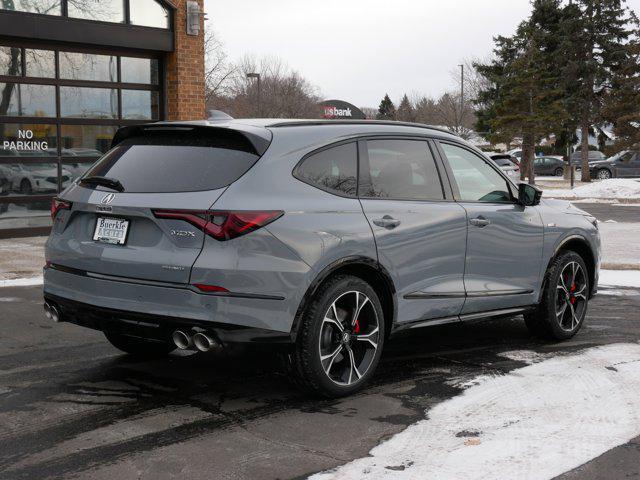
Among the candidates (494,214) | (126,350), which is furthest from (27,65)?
(494,214)

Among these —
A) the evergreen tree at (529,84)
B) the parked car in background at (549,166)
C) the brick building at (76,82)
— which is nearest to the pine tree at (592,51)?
the evergreen tree at (529,84)

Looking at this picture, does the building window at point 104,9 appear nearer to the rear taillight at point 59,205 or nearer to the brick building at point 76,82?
the brick building at point 76,82

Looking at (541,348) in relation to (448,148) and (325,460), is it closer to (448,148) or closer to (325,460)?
(448,148)

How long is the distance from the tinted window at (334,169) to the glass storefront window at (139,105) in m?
11.4

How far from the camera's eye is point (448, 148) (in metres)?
6.21

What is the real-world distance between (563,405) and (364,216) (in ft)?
5.35

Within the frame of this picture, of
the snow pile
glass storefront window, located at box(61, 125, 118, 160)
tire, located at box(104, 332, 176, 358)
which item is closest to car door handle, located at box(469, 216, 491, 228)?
tire, located at box(104, 332, 176, 358)

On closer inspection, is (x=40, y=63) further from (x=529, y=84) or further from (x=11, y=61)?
(x=529, y=84)

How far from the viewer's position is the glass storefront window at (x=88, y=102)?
50.3 ft

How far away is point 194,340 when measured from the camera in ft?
15.4

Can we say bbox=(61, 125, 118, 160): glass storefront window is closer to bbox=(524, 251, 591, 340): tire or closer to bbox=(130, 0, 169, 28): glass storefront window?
bbox=(130, 0, 169, 28): glass storefront window

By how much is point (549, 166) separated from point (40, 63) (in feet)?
140

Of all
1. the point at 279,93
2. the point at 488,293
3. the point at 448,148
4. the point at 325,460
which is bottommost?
the point at 325,460

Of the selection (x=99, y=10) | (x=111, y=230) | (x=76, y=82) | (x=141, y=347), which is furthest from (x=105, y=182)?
(x=99, y=10)
